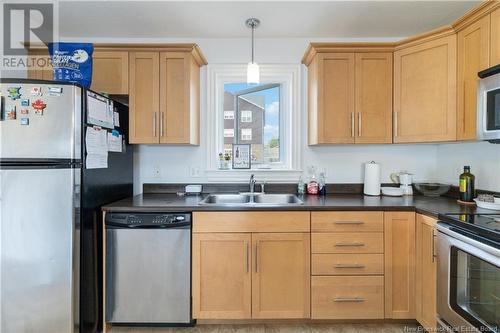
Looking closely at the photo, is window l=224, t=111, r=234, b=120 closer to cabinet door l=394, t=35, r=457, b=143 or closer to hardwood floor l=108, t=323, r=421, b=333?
cabinet door l=394, t=35, r=457, b=143

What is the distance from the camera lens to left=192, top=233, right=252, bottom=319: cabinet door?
1986mm

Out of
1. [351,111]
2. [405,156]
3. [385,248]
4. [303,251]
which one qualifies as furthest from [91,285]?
[405,156]

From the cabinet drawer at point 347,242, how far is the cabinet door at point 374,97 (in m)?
0.84

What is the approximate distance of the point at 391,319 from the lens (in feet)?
6.65

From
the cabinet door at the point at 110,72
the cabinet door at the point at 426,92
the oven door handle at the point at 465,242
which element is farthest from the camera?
the cabinet door at the point at 110,72

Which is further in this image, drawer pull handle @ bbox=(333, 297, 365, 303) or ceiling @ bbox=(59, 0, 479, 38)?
ceiling @ bbox=(59, 0, 479, 38)

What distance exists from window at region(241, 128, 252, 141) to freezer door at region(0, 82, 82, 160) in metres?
1.47

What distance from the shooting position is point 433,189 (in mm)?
2451

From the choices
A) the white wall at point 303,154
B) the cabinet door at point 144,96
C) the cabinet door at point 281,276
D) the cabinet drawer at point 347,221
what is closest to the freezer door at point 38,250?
the cabinet door at point 144,96

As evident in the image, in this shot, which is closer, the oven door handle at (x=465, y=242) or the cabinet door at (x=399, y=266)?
the oven door handle at (x=465, y=242)

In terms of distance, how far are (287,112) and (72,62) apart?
1.84m

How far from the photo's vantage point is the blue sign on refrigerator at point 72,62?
202 cm

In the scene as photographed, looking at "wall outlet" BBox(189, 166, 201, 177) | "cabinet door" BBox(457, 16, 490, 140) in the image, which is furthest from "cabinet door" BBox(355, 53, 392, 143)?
Result: "wall outlet" BBox(189, 166, 201, 177)

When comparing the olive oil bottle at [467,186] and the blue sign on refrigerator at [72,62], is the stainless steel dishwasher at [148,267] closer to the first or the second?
the blue sign on refrigerator at [72,62]
